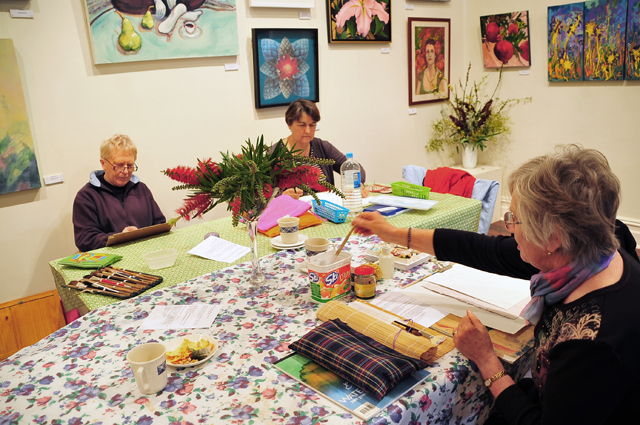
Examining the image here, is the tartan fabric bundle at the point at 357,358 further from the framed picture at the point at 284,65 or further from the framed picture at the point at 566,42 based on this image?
the framed picture at the point at 566,42

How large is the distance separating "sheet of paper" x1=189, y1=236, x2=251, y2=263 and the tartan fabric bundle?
2.73 feet

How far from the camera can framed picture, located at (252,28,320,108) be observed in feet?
12.5

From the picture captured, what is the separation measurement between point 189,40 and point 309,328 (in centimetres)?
273

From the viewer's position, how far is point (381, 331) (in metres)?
1.31

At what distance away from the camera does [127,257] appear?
2.15m

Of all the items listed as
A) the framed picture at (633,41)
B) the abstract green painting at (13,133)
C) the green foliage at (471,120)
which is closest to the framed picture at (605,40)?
the framed picture at (633,41)

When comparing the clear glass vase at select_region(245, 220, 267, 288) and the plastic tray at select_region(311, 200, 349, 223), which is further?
the plastic tray at select_region(311, 200, 349, 223)

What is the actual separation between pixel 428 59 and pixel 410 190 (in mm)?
2733

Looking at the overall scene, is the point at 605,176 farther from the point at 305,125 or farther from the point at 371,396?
the point at 305,125

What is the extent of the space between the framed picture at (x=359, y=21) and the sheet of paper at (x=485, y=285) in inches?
120

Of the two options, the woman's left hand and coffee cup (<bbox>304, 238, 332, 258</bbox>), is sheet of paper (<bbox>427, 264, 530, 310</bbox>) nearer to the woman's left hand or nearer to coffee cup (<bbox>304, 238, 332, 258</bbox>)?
the woman's left hand

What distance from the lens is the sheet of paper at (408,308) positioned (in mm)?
1422

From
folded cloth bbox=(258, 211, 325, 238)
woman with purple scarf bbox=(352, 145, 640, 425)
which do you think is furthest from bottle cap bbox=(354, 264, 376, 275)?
folded cloth bbox=(258, 211, 325, 238)

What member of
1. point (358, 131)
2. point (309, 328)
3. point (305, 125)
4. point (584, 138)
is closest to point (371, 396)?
point (309, 328)
